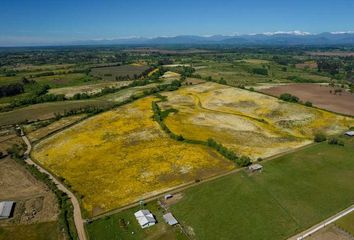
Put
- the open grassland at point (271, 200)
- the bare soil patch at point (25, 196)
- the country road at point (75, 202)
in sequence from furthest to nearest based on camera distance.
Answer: the bare soil patch at point (25, 196), the country road at point (75, 202), the open grassland at point (271, 200)

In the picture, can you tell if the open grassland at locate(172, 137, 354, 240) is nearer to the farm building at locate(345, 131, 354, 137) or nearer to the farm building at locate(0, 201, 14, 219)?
the farm building at locate(345, 131, 354, 137)

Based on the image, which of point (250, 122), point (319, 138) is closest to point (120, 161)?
point (250, 122)

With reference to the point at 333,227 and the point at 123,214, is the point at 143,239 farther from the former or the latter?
the point at 333,227

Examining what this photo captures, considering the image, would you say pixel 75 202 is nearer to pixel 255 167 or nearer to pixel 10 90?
pixel 255 167

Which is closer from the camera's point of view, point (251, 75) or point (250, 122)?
point (250, 122)

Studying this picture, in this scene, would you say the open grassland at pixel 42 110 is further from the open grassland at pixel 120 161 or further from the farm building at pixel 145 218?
the farm building at pixel 145 218

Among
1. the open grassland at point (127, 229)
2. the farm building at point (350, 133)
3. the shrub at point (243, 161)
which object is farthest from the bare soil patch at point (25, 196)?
the farm building at point (350, 133)

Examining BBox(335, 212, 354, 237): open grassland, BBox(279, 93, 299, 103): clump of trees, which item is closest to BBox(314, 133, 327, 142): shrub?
BBox(335, 212, 354, 237): open grassland
